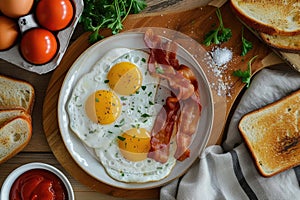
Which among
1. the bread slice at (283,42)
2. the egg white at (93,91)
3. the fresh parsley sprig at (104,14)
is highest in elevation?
the fresh parsley sprig at (104,14)

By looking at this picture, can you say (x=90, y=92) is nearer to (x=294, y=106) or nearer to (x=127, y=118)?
(x=127, y=118)

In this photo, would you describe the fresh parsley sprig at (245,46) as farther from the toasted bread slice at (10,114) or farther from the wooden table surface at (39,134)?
the toasted bread slice at (10,114)

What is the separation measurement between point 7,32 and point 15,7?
160mm

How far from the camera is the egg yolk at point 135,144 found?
3559mm

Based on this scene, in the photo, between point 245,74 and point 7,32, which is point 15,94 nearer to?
point 7,32

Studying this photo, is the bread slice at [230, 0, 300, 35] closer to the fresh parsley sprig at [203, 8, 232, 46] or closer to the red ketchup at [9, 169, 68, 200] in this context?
the fresh parsley sprig at [203, 8, 232, 46]

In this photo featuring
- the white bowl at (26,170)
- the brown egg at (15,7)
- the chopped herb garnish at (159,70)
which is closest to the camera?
the brown egg at (15,7)

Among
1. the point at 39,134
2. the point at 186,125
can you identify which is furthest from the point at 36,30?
the point at 186,125

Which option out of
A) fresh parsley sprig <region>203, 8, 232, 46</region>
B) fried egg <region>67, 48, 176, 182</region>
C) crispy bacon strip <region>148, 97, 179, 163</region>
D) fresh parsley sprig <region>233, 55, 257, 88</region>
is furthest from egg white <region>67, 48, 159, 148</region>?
fresh parsley sprig <region>233, 55, 257, 88</region>

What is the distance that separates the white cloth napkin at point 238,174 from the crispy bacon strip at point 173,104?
157mm

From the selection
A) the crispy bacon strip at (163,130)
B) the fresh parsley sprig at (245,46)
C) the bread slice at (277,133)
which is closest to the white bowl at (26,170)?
the crispy bacon strip at (163,130)

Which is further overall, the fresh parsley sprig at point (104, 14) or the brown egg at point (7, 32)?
the fresh parsley sprig at point (104, 14)

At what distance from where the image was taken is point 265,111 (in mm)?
3652

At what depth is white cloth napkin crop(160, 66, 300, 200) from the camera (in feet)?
11.7
